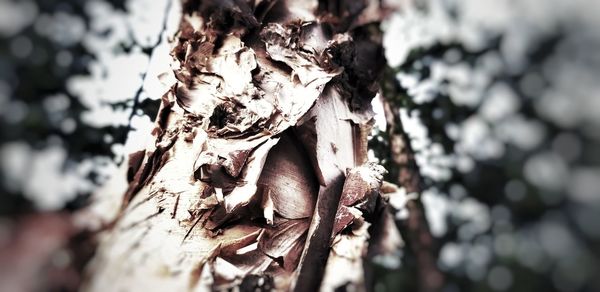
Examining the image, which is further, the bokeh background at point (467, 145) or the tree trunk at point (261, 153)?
the tree trunk at point (261, 153)

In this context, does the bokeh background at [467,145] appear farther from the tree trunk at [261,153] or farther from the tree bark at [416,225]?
the tree trunk at [261,153]

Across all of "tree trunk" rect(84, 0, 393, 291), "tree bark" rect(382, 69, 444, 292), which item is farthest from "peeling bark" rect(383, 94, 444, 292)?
"tree trunk" rect(84, 0, 393, 291)

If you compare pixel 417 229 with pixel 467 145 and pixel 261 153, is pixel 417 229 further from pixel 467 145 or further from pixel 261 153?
pixel 261 153

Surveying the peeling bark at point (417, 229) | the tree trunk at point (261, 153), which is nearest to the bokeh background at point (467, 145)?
the peeling bark at point (417, 229)

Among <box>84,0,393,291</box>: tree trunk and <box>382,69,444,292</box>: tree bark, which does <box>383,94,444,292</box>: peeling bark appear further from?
<box>84,0,393,291</box>: tree trunk

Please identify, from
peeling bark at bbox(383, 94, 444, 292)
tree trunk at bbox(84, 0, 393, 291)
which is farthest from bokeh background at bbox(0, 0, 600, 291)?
tree trunk at bbox(84, 0, 393, 291)

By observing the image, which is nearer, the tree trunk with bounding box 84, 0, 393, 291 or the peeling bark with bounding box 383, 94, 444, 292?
the peeling bark with bounding box 383, 94, 444, 292

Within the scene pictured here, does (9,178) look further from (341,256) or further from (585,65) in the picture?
(341,256)

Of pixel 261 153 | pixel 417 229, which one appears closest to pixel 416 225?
A: pixel 417 229

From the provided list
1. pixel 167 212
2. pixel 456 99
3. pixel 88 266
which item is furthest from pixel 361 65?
pixel 88 266
